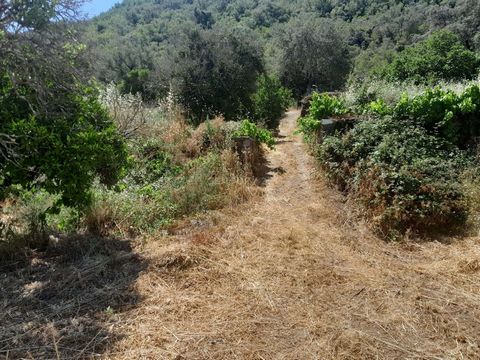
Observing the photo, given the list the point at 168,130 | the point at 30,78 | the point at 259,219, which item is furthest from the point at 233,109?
the point at 30,78

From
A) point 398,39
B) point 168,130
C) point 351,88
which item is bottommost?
point 168,130

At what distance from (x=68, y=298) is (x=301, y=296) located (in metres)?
2.10

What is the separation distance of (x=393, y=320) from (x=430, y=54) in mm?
19799

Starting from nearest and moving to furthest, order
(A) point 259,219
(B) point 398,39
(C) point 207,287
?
(C) point 207,287 < (A) point 259,219 < (B) point 398,39

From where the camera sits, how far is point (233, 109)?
1239cm

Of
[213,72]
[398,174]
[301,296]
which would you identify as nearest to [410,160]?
[398,174]

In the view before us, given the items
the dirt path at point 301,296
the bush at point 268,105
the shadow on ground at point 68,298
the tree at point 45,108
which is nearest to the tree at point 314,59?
the bush at point 268,105

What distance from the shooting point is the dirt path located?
2.65 m

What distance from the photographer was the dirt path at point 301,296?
8.70ft

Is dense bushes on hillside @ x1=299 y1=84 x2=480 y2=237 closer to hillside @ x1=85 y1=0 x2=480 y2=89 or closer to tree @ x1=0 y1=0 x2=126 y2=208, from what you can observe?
tree @ x1=0 y1=0 x2=126 y2=208

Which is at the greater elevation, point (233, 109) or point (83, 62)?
point (83, 62)

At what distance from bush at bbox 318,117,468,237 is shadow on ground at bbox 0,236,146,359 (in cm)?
309

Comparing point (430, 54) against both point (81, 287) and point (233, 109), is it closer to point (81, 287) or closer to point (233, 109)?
point (233, 109)

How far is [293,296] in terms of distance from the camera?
329 centimetres
